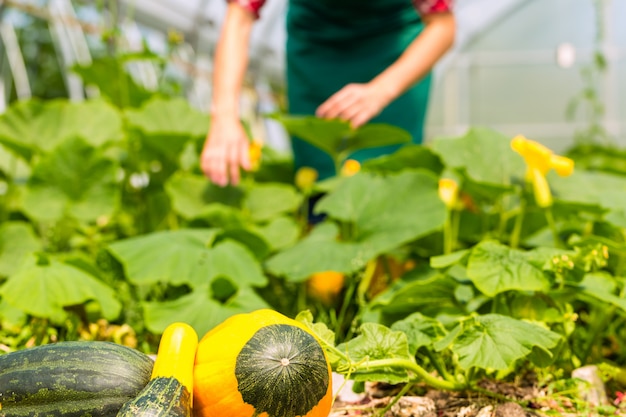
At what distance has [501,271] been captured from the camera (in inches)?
39.2

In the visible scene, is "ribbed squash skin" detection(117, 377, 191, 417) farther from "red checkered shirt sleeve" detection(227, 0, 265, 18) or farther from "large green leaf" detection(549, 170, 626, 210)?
"red checkered shirt sleeve" detection(227, 0, 265, 18)

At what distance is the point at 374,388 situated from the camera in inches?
41.4

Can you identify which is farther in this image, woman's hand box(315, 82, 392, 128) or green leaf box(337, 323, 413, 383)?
woman's hand box(315, 82, 392, 128)

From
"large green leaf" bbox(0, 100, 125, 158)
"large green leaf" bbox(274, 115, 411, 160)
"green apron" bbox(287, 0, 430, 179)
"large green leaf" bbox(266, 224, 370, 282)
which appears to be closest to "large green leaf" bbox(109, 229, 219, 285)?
"large green leaf" bbox(266, 224, 370, 282)

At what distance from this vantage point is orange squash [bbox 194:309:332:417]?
720 mm

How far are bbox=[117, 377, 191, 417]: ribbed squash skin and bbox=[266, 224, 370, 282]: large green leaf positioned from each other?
58 cm

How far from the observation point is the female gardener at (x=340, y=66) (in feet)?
5.10

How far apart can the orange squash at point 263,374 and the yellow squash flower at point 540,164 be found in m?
0.72

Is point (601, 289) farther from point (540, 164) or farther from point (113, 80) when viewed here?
point (113, 80)

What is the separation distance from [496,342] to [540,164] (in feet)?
1.88

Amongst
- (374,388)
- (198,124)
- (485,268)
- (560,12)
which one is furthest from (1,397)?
(560,12)

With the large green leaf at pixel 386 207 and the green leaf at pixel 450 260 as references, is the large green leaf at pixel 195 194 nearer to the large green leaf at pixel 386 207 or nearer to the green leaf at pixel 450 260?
the large green leaf at pixel 386 207

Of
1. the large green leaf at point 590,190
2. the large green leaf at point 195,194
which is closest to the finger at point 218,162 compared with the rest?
the large green leaf at point 195,194

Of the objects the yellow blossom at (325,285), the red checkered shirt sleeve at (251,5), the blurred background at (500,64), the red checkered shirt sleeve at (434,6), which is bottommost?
the blurred background at (500,64)
